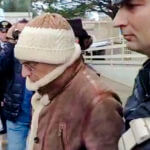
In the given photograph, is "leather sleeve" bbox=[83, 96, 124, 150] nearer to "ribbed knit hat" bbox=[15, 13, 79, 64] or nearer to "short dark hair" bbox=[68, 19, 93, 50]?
"ribbed knit hat" bbox=[15, 13, 79, 64]

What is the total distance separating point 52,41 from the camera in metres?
2.71

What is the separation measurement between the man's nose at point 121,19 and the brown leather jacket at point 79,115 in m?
0.75

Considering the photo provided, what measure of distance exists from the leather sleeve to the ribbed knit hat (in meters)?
0.39

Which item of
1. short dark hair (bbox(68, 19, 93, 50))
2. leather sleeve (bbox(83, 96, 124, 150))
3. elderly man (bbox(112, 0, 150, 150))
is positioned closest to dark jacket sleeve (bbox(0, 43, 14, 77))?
short dark hair (bbox(68, 19, 93, 50))

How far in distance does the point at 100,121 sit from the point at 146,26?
88 centimetres

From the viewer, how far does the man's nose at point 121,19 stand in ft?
5.74

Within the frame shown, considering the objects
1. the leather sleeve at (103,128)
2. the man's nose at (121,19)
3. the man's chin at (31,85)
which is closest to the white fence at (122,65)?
the man's chin at (31,85)

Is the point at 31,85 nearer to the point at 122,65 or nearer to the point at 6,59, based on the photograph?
the point at 6,59

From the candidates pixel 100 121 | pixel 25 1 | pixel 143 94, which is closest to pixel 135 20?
pixel 143 94

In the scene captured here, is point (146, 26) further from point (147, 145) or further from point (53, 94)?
point (53, 94)

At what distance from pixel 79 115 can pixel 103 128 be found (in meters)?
0.15

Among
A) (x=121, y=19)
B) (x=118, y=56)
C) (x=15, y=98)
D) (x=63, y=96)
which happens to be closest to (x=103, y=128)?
(x=63, y=96)

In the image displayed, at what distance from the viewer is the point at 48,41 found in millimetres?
2711

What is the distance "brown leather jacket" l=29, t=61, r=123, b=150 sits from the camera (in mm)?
2422
